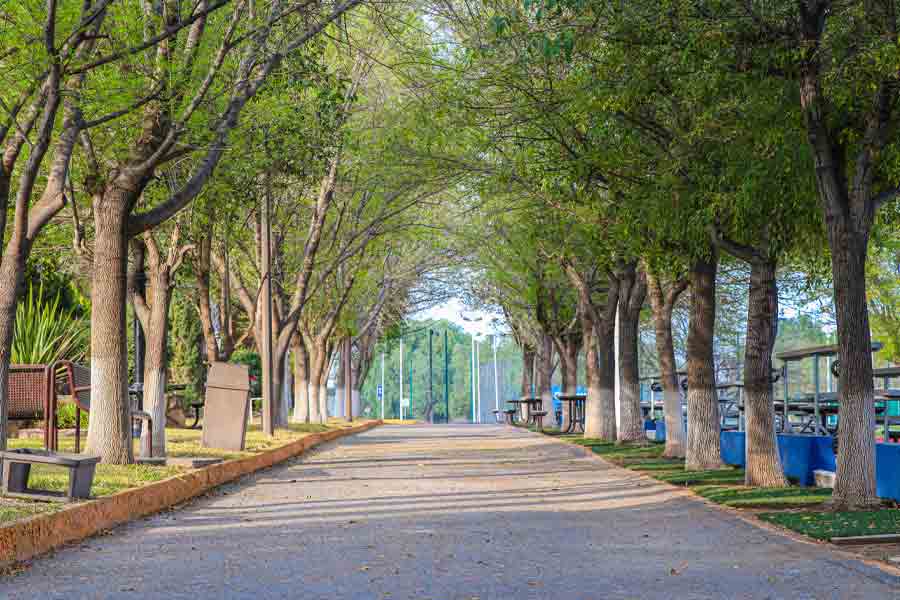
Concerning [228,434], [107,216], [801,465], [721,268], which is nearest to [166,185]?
[228,434]

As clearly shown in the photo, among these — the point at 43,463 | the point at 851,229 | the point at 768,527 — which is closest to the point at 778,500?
the point at 768,527

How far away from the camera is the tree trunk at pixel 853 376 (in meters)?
11.2

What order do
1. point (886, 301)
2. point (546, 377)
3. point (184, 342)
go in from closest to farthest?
point (886, 301) → point (184, 342) → point (546, 377)

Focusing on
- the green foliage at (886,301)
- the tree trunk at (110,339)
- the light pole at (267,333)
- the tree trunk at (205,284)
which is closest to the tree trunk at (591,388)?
the green foliage at (886,301)

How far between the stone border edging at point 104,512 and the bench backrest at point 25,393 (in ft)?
7.13

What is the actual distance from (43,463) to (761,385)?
8645 millimetres

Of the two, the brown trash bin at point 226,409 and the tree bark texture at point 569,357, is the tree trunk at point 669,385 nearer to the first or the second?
the brown trash bin at point 226,409

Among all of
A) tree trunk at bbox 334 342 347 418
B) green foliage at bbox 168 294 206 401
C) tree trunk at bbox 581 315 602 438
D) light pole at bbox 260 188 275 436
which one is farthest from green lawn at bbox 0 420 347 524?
tree trunk at bbox 334 342 347 418

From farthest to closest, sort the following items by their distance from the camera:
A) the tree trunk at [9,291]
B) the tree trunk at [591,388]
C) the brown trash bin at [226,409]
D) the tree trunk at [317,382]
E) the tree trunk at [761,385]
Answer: the tree trunk at [317,382], the tree trunk at [591,388], the brown trash bin at [226,409], the tree trunk at [761,385], the tree trunk at [9,291]

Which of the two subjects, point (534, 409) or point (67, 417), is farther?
point (534, 409)

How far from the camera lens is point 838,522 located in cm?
1021

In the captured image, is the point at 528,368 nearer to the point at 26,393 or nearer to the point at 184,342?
the point at 184,342

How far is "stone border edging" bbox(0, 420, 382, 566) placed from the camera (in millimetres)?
8078

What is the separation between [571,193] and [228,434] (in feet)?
24.0
